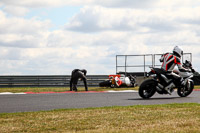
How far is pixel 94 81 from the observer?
1323 inches

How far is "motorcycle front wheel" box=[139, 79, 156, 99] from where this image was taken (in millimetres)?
15141

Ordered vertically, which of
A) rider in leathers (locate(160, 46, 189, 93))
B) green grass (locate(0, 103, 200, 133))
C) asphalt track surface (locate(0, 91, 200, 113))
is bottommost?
green grass (locate(0, 103, 200, 133))

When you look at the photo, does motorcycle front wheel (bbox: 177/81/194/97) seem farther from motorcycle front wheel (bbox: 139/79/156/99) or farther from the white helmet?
motorcycle front wheel (bbox: 139/79/156/99)

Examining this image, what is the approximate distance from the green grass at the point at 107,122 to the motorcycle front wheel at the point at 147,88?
16.2 ft

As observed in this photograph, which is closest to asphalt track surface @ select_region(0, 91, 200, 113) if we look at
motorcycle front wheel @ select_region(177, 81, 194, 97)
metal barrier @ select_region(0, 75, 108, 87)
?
motorcycle front wheel @ select_region(177, 81, 194, 97)

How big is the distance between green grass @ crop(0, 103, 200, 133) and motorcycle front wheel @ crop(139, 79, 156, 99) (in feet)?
16.2

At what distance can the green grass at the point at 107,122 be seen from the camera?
720cm

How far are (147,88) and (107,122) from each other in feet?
24.5

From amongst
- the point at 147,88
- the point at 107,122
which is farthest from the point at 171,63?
the point at 107,122

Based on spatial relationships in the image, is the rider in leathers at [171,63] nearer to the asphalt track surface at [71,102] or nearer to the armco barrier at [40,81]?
the asphalt track surface at [71,102]

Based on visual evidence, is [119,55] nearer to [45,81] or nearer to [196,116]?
[45,81]

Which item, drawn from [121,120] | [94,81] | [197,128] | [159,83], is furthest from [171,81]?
[94,81]

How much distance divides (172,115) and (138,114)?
0.79 m

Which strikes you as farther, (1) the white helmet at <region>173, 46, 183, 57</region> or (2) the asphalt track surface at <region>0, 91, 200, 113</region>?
(1) the white helmet at <region>173, 46, 183, 57</region>
